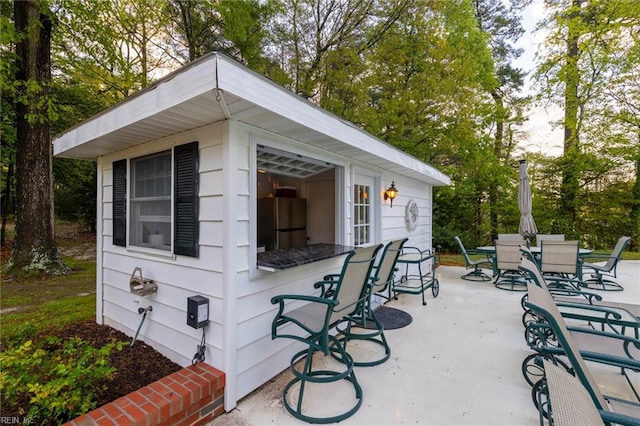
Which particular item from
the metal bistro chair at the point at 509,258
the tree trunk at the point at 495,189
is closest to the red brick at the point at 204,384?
the metal bistro chair at the point at 509,258

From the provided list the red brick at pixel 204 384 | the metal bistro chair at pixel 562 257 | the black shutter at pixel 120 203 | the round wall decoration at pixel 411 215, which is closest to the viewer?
the red brick at pixel 204 384

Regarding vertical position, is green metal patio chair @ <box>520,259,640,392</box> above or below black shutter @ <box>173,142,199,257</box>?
below

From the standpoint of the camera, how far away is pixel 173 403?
6.20 ft

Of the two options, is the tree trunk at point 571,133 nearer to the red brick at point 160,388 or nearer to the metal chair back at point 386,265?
the metal chair back at point 386,265

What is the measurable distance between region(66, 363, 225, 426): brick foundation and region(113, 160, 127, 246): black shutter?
1.93m

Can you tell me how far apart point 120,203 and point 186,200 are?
141 cm

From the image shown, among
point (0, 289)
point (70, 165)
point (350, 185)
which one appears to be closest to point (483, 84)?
point (350, 185)

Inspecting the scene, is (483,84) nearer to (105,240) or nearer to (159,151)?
(159,151)

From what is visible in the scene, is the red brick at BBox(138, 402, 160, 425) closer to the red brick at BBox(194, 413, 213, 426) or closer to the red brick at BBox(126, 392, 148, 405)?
the red brick at BBox(126, 392, 148, 405)

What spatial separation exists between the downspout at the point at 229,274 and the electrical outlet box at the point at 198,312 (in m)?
0.19

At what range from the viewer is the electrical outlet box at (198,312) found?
2.29 meters

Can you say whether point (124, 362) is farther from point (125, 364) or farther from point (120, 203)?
point (120, 203)

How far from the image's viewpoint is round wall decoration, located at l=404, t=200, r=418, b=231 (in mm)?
6002

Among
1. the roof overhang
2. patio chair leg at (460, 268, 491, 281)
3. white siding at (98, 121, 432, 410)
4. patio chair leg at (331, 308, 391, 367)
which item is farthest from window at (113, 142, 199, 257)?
patio chair leg at (460, 268, 491, 281)
